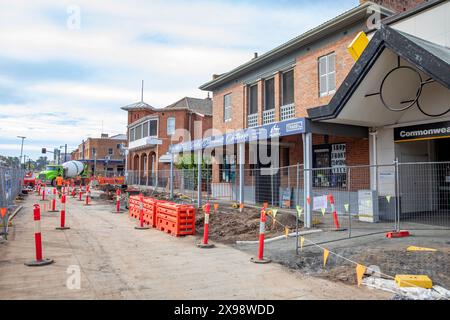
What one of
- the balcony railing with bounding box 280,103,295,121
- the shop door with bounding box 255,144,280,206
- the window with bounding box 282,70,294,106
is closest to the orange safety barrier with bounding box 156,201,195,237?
the shop door with bounding box 255,144,280,206

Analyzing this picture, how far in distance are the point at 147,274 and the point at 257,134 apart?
9.25m

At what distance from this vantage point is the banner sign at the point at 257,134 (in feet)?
41.6

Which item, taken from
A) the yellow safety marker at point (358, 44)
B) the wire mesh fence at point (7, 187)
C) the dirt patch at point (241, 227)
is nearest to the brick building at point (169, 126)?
the wire mesh fence at point (7, 187)

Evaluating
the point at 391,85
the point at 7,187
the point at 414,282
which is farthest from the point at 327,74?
the point at 7,187

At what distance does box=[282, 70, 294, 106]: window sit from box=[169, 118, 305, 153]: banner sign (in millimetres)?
4021

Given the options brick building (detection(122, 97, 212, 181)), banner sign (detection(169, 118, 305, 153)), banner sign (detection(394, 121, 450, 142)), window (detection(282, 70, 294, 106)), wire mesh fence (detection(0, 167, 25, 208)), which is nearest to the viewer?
banner sign (detection(394, 121, 450, 142))

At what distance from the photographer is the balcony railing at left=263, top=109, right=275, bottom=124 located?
64.5ft

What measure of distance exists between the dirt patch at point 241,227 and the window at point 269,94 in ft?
28.3

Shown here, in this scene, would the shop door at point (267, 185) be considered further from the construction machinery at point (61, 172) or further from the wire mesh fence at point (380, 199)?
the construction machinery at point (61, 172)

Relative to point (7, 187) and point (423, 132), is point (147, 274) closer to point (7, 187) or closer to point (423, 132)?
point (423, 132)

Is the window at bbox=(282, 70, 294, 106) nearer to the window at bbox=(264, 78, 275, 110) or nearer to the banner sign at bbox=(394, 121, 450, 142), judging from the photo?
the window at bbox=(264, 78, 275, 110)
